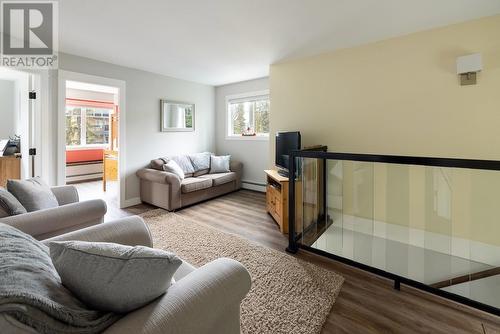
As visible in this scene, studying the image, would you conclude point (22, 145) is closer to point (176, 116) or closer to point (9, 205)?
point (9, 205)

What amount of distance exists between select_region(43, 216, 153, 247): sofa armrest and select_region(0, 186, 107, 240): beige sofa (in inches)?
21.6

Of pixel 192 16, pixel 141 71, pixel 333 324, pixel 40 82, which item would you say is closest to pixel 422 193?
pixel 333 324

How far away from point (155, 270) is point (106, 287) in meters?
0.16

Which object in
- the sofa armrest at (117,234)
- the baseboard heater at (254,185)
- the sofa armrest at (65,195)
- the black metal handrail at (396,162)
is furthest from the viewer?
the baseboard heater at (254,185)

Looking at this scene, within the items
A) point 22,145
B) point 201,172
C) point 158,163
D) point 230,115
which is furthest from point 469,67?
point 22,145

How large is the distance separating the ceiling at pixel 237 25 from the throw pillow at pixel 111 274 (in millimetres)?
2270

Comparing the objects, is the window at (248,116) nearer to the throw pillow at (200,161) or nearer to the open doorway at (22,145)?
the throw pillow at (200,161)

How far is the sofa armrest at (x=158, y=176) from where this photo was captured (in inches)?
156

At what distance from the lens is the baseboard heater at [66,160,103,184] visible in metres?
6.33

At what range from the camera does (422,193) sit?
8.98ft

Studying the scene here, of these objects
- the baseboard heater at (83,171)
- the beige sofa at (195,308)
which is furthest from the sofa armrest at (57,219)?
the baseboard heater at (83,171)

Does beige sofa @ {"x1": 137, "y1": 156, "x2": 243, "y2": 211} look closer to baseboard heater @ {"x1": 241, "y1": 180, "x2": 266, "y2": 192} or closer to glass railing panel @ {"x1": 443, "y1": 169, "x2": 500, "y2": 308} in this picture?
baseboard heater @ {"x1": 241, "y1": 180, "x2": 266, "y2": 192}

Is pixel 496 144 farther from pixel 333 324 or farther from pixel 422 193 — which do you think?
pixel 333 324

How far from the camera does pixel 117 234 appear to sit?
1.45 meters
